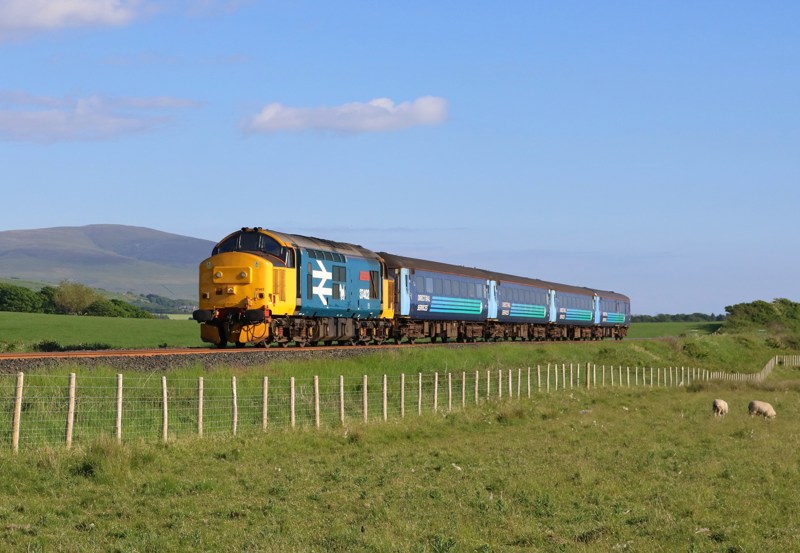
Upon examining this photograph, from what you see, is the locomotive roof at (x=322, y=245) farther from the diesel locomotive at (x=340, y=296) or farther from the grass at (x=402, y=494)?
the grass at (x=402, y=494)

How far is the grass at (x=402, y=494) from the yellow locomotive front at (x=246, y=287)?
1131 cm

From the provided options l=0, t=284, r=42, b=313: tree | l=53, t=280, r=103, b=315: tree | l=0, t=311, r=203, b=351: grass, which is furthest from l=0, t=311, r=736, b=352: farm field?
l=0, t=284, r=42, b=313: tree

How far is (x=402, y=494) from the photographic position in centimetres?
1778

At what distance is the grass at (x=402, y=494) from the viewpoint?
1417cm

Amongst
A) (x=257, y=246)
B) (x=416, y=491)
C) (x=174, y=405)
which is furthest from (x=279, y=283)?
(x=416, y=491)

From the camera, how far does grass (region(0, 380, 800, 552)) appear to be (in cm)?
1417

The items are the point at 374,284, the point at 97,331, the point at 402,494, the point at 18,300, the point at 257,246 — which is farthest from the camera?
Result: the point at 18,300

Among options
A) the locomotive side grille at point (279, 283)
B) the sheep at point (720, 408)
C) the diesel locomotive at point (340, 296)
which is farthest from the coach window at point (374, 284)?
the sheep at point (720, 408)

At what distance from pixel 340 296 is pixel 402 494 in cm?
2613

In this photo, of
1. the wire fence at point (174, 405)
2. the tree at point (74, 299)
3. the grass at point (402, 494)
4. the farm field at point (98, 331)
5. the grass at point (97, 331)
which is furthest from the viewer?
the tree at point (74, 299)

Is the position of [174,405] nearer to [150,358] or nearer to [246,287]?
[150,358]

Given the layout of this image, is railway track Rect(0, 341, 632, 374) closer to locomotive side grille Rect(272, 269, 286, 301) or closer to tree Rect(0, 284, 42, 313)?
locomotive side grille Rect(272, 269, 286, 301)

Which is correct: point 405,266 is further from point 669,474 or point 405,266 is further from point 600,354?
point 669,474

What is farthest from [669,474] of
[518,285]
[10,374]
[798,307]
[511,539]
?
[798,307]
